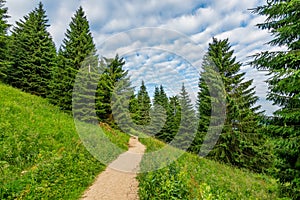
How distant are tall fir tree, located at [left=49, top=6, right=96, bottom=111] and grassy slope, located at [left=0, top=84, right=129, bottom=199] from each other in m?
6.82

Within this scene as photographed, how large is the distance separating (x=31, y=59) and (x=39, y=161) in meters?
22.2

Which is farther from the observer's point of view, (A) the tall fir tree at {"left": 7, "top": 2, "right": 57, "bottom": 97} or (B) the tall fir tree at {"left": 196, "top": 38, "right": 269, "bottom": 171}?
(A) the tall fir tree at {"left": 7, "top": 2, "right": 57, "bottom": 97}

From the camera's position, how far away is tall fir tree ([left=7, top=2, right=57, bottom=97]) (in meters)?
25.3

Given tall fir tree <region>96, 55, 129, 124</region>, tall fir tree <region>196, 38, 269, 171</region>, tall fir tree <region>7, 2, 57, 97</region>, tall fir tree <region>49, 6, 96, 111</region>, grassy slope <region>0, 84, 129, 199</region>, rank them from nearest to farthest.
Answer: grassy slope <region>0, 84, 129, 199</region> < tall fir tree <region>196, 38, 269, 171</region> < tall fir tree <region>96, 55, 129, 124</region> < tall fir tree <region>49, 6, 96, 111</region> < tall fir tree <region>7, 2, 57, 97</region>

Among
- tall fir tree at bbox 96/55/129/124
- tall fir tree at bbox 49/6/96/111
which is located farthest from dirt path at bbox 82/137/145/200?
tall fir tree at bbox 49/6/96/111

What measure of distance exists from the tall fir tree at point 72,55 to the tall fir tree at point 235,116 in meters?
11.5

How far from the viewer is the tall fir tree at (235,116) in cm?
1579

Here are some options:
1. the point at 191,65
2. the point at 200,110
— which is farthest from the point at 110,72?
the point at 191,65

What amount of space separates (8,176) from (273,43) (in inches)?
404

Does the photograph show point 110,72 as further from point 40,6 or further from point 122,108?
point 40,6

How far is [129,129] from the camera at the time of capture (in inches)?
908

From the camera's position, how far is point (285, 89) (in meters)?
6.73

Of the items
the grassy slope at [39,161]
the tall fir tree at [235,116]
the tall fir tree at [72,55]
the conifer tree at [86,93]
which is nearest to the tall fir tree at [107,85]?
the conifer tree at [86,93]

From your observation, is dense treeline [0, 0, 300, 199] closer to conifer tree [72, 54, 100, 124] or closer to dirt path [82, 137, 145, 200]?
conifer tree [72, 54, 100, 124]
